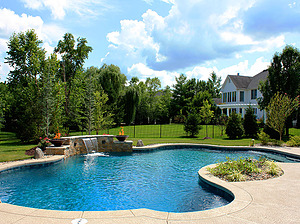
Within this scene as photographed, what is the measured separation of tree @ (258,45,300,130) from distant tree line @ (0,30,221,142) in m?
8.86

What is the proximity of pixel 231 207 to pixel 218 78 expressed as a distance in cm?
6838

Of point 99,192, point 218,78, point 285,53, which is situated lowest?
point 99,192

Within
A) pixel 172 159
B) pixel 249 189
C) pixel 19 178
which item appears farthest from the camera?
pixel 172 159

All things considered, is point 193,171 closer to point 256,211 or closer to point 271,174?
point 271,174

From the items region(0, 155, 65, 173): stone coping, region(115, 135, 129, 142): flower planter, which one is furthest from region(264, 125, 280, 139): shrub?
region(0, 155, 65, 173): stone coping

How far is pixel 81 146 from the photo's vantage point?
1436cm

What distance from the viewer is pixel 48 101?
13797mm

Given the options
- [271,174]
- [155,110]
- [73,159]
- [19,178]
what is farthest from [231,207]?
[155,110]

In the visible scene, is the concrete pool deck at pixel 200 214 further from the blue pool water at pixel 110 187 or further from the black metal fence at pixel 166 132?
the black metal fence at pixel 166 132

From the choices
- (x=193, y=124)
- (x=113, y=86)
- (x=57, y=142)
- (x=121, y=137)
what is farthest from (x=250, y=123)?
(x=113, y=86)

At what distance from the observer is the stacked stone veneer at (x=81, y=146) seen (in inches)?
478

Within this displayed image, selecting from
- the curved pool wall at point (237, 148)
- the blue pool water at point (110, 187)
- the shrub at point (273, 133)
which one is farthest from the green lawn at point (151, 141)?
the blue pool water at point (110, 187)

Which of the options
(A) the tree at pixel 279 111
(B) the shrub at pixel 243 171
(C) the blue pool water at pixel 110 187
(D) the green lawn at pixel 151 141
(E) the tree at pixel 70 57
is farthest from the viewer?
(E) the tree at pixel 70 57

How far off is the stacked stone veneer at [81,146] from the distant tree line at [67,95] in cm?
166
